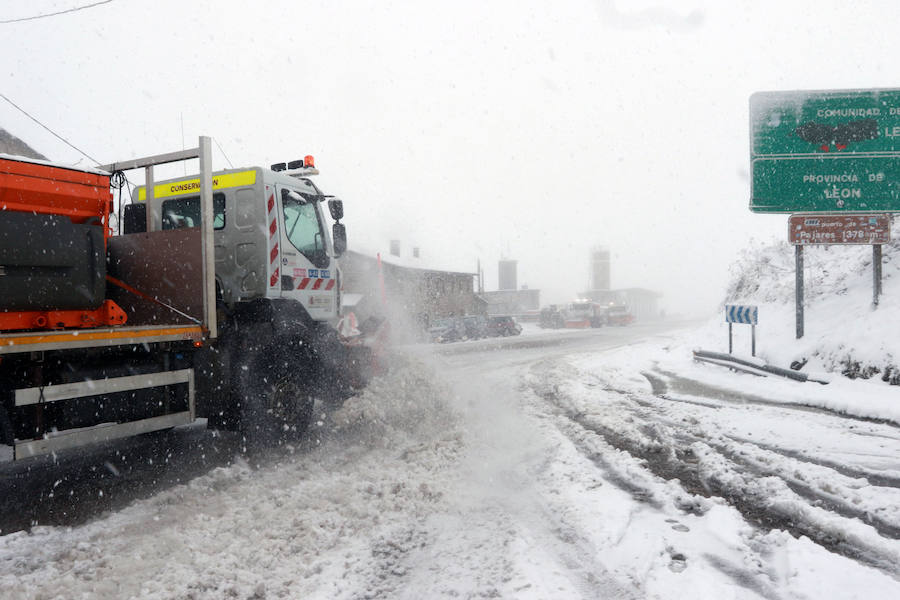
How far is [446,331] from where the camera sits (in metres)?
28.4

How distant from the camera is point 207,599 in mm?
2824

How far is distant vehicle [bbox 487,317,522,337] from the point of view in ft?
107

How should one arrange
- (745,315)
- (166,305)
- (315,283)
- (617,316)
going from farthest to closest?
1. (617,316)
2. (745,315)
3. (315,283)
4. (166,305)

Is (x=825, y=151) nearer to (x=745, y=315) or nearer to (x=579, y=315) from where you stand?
(x=745, y=315)

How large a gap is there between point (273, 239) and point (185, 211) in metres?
1.42

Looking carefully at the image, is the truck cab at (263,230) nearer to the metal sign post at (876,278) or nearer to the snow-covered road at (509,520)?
the snow-covered road at (509,520)

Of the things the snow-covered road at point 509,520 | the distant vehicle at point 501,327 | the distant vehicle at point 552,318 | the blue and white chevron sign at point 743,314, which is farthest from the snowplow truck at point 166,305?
the distant vehicle at point 552,318

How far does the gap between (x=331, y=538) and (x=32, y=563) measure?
1.76 metres

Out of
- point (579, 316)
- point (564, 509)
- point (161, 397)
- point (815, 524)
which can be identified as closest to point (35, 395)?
point (161, 397)

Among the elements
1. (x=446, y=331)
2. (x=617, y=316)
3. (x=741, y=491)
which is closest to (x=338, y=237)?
(x=741, y=491)

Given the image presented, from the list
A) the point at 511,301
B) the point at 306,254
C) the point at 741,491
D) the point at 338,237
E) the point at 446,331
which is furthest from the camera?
the point at 511,301

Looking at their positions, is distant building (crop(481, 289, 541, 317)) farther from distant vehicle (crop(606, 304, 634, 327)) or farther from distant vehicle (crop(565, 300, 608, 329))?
distant vehicle (crop(565, 300, 608, 329))

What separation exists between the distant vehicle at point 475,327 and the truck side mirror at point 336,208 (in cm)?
2352

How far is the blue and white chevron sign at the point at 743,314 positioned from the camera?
475 inches
